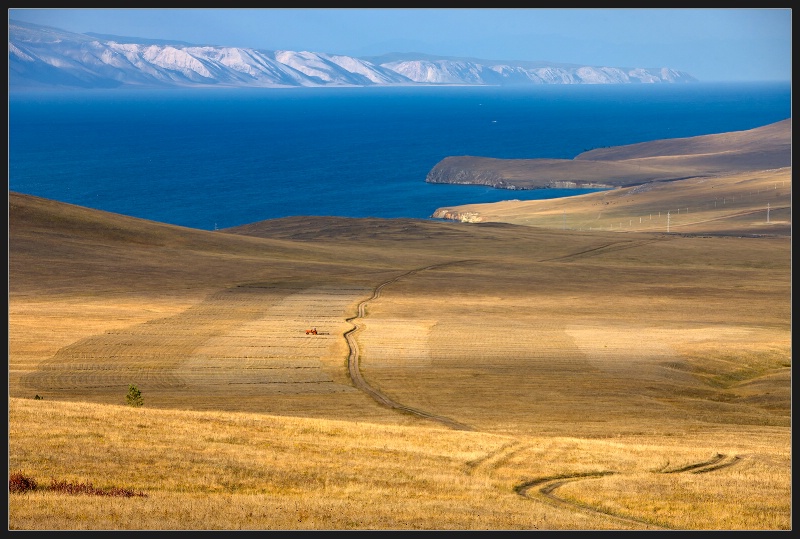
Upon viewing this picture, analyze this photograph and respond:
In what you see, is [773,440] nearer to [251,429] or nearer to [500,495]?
[500,495]

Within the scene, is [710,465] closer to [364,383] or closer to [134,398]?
[364,383]

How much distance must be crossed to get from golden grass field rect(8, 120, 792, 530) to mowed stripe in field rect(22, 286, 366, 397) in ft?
0.81

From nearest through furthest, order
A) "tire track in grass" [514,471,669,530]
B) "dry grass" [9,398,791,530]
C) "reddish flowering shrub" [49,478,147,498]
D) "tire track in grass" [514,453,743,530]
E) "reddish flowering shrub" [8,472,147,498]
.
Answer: "dry grass" [9,398,791,530], "reddish flowering shrub" [8,472,147,498], "reddish flowering shrub" [49,478,147,498], "tire track in grass" [514,471,669,530], "tire track in grass" [514,453,743,530]

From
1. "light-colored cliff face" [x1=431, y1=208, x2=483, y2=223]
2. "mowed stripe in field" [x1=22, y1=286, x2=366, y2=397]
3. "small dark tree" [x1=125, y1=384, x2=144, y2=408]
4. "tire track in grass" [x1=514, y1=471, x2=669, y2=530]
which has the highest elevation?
"light-colored cliff face" [x1=431, y1=208, x2=483, y2=223]

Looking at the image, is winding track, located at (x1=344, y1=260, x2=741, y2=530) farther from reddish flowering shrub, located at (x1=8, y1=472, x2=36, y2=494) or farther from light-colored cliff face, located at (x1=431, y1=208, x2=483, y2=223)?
light-colored cliff face, located at (x1=431, y1=208, x2=483, y2=223)

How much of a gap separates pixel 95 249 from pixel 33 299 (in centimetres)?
2317

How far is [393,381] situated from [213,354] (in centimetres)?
1097

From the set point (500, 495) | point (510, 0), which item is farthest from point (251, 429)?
point (510, 0)

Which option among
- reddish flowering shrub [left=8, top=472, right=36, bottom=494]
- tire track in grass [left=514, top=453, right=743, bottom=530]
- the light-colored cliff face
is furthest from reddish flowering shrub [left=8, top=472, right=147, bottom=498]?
the light-colored cliff face

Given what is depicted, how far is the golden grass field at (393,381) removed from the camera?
26.0 metres

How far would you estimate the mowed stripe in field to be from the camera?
49.3 m

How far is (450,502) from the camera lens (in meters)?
25.9

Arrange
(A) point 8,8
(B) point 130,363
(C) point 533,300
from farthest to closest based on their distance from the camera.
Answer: (C) point 533,300 → (B) point 130,363 → (A) point 8,8

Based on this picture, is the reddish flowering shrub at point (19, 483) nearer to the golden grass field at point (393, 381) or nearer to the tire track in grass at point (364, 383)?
the golden grass field at point (393, 381)
